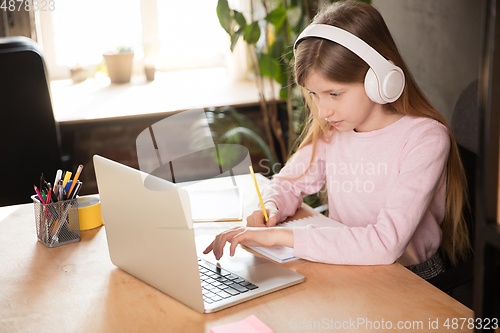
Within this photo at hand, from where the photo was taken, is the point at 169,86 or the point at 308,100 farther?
the point at 169,86

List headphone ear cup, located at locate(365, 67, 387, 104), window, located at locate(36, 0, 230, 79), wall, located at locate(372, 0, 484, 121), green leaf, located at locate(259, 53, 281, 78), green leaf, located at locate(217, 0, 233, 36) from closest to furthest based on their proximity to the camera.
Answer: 1. headphone ear cup, located at locate(365, 67, 387, 104)
2. wall, located at locate(372, 0, 484, 121)
3. green leaf, located at locate(217, 0, 233, 36)
4. green leaf, located at locate(259, 53, 281, 78)
5. window, located at locate(36, 0, 230, 79)

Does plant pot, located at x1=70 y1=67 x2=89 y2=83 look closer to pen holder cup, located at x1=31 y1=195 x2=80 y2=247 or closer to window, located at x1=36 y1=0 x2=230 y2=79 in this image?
window, located at x1=36 y1=0 x2=230 y2=79

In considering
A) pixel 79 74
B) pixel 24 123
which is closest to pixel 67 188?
pixel 24 123

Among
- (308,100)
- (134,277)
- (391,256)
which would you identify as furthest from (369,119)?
(134,277)

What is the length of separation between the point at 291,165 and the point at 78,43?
218cm

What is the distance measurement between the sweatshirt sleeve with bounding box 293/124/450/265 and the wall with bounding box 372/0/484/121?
0.61 meters

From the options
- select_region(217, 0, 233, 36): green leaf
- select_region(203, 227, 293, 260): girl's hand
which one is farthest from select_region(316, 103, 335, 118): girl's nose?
select_region(217, 0, 233, 36): green leaf

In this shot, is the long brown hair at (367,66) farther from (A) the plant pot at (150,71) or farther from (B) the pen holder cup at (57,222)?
(A) the plant pot at (150,71)

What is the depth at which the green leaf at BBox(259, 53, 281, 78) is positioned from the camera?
2.31 m

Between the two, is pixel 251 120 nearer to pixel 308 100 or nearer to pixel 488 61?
pixel 308 100

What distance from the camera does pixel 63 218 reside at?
1084 millimetres

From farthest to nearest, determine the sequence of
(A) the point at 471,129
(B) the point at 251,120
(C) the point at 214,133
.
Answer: (B) the point at 251,120 < (C) the point at 214,133 < (A) the point at 471,129

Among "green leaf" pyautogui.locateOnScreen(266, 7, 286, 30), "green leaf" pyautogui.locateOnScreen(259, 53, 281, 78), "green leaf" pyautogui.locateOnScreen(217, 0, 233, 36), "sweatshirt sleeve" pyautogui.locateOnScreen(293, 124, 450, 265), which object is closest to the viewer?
"sweatshirt sleeve" pyautogui.locateOnScreen(293, 124, 450, 265)

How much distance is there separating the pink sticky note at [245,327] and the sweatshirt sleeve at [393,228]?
257 mm
